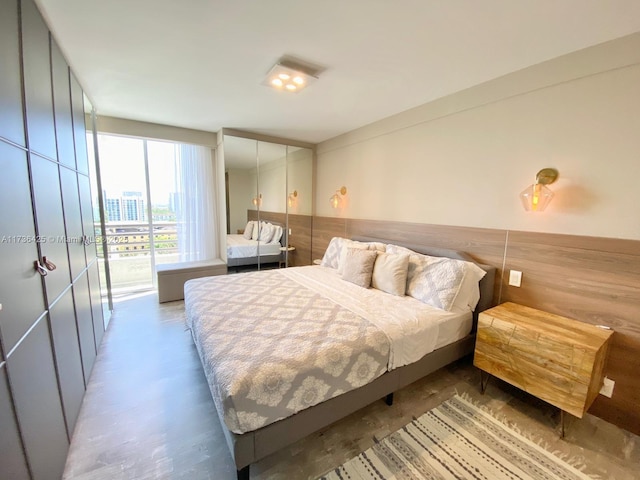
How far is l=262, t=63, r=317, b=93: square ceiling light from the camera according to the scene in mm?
1982

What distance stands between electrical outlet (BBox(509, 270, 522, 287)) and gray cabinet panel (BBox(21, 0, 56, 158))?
3.18 m

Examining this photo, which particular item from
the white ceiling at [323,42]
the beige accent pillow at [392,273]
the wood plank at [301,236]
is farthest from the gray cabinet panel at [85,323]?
the wood plank at [301,236]

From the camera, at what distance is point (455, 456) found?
148cm

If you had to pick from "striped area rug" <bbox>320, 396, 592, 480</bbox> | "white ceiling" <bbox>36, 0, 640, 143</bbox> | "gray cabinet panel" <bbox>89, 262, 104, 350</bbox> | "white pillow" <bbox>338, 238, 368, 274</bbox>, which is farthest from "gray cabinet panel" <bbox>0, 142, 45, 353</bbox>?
"white pillow" <bbox>338, 238, 368, 274</bbox>

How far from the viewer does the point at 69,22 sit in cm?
156

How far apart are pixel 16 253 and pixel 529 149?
3098 millimetres

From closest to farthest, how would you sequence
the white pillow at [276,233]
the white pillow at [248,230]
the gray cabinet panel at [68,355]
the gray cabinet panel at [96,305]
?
1. the gray cabinet panel at [68,355]
2. the gray cabinet panel at [96,305]
3. the white pillow at [248,230]
4. the white pillow at [276,233]

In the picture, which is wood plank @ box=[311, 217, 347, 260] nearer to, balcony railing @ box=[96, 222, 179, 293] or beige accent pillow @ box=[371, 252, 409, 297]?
beige accent pillow @ box=[371, 252, 409, 297]

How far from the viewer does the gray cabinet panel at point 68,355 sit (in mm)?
1437

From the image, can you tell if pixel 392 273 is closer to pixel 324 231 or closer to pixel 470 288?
pixel 470 288

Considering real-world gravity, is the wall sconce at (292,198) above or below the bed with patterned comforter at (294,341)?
above

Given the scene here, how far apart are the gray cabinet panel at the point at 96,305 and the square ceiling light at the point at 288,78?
7.61 ft

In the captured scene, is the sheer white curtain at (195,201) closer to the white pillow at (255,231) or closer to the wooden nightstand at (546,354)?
the white pillow at (255,231)

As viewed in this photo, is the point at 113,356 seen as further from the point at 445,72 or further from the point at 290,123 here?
the point at 445,72
